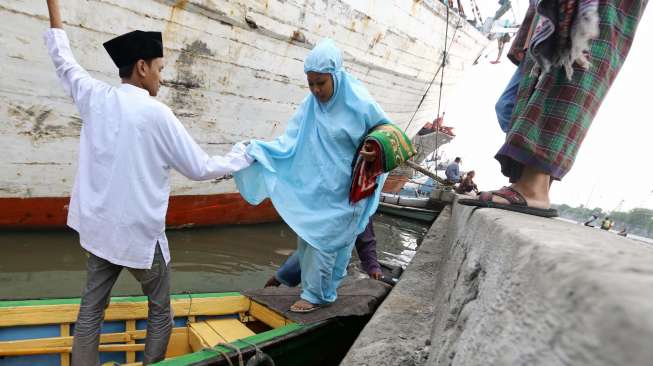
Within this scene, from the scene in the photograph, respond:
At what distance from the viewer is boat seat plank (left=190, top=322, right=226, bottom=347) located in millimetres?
1981

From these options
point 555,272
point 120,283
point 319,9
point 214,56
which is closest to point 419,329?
point 555,272

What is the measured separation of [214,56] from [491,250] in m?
4.15

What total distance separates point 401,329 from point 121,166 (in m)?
1.49

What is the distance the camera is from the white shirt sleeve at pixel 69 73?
164 centimetres

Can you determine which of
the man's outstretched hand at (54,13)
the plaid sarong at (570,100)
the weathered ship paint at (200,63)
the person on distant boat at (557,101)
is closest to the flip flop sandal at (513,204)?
the person on distant boat at (557,101)

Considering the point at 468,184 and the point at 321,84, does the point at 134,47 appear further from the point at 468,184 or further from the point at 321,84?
the point at 468,184

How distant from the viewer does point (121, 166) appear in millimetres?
1578

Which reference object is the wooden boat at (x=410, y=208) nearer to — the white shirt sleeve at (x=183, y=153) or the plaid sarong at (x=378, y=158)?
the plaid sarong at (x=378, y=158)

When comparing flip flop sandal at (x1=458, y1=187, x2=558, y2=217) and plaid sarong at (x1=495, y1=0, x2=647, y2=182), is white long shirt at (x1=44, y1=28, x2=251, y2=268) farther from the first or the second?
plaid sarong at (x1=495, y1=0, x2=647, y2=182)

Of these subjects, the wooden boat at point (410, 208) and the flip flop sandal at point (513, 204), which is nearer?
the flip flop sandal at point (513, 204)

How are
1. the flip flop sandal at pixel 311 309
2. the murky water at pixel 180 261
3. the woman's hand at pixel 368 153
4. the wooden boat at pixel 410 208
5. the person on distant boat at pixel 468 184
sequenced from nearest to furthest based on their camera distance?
the woman's hand at pixel 368 153 → the flip flop sandal at pixel 311 309 → the murky water at pixel 180 261 → the wooden boat at pixel 410 208 → the person on distant boat at pixel 468 184

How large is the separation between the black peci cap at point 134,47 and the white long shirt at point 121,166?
0.14 metres

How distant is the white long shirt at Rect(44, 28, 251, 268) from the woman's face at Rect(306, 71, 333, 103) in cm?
81

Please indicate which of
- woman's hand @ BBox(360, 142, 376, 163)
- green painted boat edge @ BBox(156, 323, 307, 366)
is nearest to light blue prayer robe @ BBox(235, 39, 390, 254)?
woman's hand @ BBox(360, 142, 376, 163)
